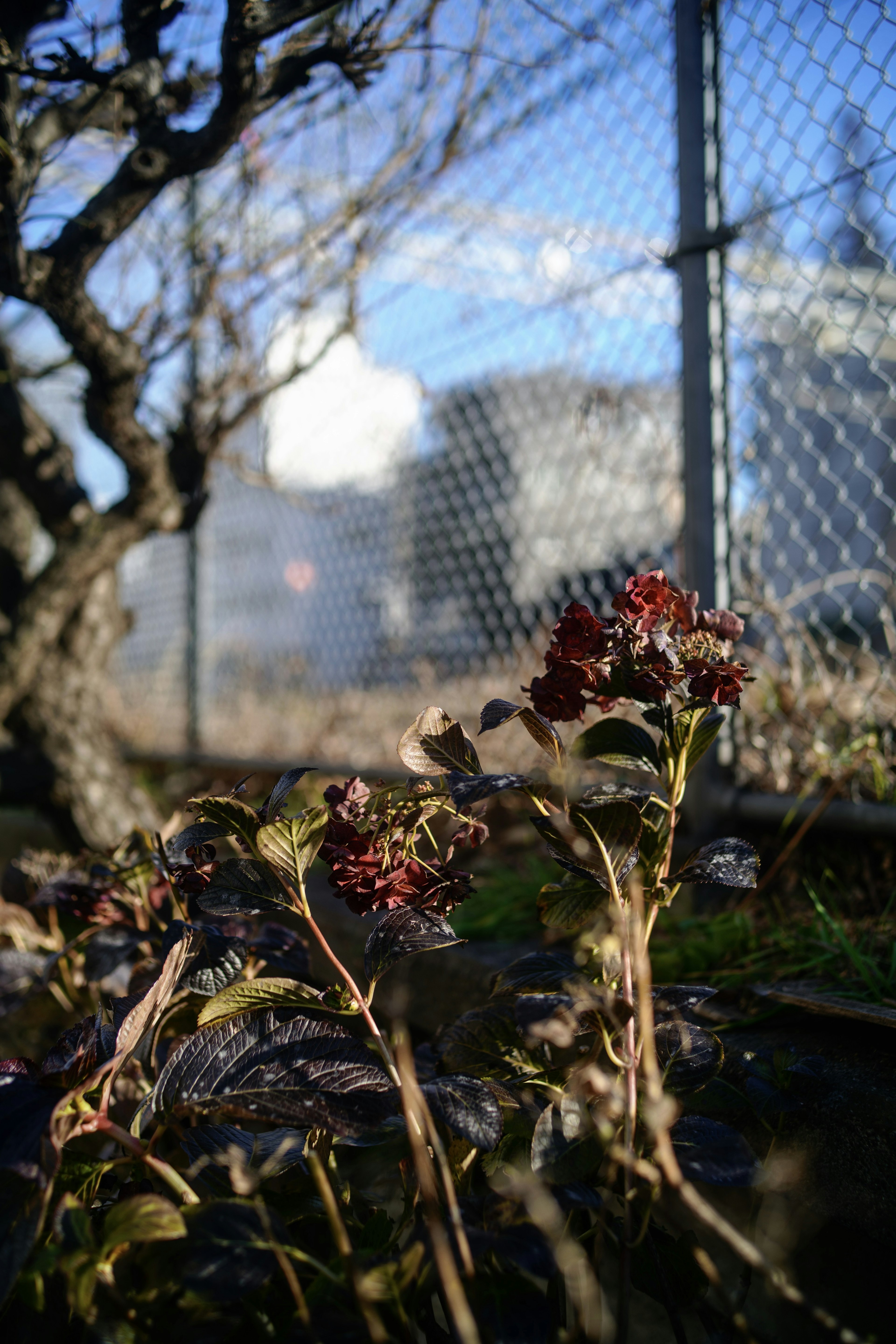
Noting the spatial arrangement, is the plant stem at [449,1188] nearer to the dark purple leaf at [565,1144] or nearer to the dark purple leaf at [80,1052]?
the dark purple leaf at [565,1144]

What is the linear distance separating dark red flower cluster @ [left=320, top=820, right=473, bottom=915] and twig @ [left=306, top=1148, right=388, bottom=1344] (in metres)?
0.27

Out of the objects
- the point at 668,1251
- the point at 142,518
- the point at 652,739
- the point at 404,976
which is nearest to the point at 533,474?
the point at 142,518

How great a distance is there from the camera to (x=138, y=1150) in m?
0.77

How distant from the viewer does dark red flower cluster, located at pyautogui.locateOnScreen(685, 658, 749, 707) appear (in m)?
0.88

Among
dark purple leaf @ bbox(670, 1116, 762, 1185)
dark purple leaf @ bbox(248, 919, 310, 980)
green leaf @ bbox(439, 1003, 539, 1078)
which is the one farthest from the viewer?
dark purple leaf @ bbox(248, 919, 310, 980)

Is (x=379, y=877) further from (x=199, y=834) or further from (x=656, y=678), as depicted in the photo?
(x=656, y=678)

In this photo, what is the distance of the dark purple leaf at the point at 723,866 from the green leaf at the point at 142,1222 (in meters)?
0.56

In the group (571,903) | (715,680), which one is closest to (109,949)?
(571,903)

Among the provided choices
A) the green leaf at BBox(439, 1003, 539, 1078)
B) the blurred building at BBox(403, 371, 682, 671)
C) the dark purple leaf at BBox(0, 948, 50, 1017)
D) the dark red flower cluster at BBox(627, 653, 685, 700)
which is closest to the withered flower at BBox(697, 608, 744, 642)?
the dark red flower cluster at BBox(627, 653, 685, 700)

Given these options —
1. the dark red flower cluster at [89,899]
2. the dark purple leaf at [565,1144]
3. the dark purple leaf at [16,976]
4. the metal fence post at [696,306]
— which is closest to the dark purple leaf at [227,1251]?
the dark purple leaf at [565,1144]

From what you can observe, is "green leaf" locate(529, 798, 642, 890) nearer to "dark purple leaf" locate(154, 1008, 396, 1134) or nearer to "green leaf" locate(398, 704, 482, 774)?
"green leaf" locate(398, 704, 482, 774)

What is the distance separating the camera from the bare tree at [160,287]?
5.32 feet

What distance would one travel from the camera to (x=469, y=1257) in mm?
668

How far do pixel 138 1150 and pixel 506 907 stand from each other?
1254 millimetres
